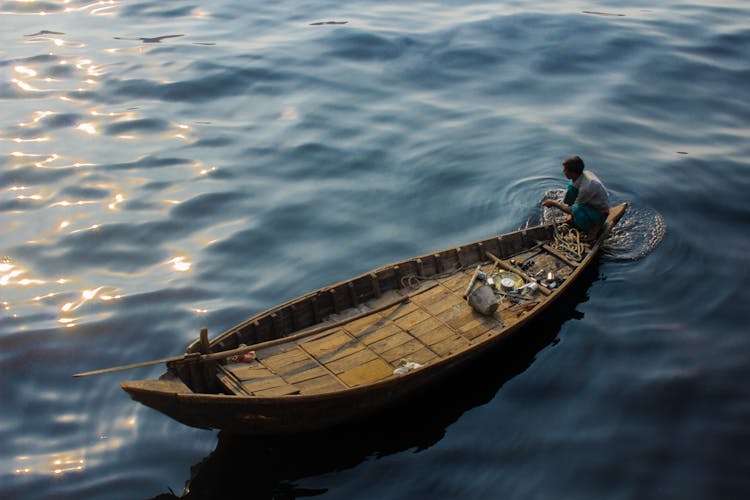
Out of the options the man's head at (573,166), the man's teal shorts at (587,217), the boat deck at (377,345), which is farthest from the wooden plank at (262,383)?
the man's teal shorts at (587,217)

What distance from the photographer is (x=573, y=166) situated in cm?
1630

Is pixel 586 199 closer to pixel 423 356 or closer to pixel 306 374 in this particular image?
pixel 423 356

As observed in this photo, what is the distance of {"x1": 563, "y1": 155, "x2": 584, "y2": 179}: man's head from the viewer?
53.2 ft

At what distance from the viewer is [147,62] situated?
28.4m

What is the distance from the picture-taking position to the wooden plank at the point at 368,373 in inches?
498

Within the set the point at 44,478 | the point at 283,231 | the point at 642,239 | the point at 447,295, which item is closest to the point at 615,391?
the point at 447,295

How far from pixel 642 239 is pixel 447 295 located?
6.92 metres

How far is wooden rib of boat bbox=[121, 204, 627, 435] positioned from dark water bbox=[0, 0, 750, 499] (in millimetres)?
1129

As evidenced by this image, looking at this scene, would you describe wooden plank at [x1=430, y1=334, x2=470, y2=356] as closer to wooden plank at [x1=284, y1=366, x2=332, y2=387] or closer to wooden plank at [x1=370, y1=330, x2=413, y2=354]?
wooden plank at [x1=370, y1=330, x2=413, y2=354]

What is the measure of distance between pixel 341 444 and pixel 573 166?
879cm

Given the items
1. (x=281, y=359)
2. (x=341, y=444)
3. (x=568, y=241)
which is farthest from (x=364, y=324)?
(x=568, y=241)

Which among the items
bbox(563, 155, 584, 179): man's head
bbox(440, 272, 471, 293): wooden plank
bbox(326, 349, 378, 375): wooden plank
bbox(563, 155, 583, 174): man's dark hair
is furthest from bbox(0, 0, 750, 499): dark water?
bbox(563, 155, 583, 174): man's dark hair

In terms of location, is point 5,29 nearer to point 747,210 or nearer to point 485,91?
point 485,91

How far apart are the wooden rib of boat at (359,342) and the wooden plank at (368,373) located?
2 centimetres
